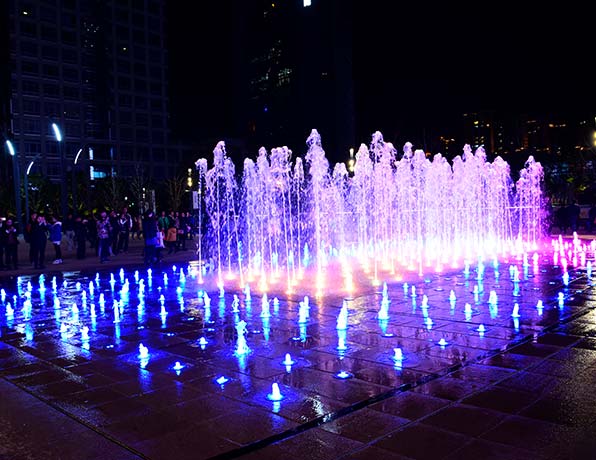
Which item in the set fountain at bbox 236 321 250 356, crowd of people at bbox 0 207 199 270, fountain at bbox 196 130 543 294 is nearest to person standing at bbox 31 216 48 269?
crowd of people at bbox 0 207 199 270

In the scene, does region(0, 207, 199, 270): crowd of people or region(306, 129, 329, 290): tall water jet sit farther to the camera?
region(306, 129, 329, 290): tall water jet

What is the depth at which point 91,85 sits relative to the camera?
3639 inches

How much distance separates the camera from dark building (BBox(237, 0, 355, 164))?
3654 inches

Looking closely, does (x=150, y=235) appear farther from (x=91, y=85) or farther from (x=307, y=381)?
(x=91, y=85)

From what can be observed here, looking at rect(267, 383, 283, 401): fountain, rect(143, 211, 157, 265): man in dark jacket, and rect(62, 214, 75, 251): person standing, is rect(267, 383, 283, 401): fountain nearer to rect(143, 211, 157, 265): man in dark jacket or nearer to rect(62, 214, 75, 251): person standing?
rect(143, 211, 157, 265): man in dark jacket

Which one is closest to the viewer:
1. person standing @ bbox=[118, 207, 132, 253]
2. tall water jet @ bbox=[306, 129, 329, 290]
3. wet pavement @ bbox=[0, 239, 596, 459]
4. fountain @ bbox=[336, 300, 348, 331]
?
wet pavement @ bbox=[0, 239, 596, 459]

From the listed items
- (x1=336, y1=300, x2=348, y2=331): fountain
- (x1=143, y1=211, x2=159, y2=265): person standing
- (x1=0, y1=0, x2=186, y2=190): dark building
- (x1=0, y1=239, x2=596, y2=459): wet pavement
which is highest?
(x1=0, y1=0, x2=186, y2=190): dark building

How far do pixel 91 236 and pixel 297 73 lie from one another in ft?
285

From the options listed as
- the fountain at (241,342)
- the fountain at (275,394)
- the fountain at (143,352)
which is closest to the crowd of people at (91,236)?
the fountain at (241,342)

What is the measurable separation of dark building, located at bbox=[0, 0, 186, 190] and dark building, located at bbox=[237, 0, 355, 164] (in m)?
19.6

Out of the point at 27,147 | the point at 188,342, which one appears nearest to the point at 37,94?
the point at 27,147

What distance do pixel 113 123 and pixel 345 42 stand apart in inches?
1664

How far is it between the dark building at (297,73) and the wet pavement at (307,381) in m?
85.5

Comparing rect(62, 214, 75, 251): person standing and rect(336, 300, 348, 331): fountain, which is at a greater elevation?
rect(62, 214, 75, 251): person standing
